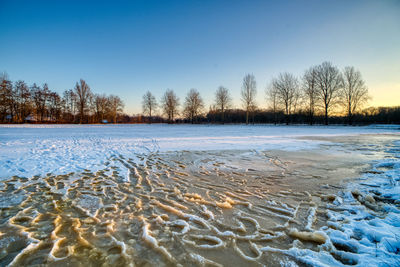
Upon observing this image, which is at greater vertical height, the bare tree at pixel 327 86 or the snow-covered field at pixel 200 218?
the bare tree at pixel 327 86

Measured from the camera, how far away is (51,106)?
51.0 meters

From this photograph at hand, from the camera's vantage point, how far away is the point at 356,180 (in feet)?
15.1

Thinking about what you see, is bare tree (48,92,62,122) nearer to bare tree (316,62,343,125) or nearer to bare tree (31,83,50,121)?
bare tree (31,83,50,121)

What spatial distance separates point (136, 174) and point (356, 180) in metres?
6.22

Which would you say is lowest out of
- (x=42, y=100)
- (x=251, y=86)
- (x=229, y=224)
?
(x=229, y=224)

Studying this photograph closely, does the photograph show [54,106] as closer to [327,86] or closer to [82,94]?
[82,94]

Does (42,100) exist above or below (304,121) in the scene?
above

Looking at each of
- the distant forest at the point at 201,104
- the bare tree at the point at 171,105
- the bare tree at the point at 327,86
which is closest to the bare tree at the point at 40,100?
the distant forest at the point at 201,104

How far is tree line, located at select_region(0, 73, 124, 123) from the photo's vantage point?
41750 millimetres

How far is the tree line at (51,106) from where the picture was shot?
1644 inches

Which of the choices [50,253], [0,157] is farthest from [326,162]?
[0,157]

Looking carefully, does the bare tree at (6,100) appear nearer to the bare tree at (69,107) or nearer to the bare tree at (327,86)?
the bare tree at (69,107)

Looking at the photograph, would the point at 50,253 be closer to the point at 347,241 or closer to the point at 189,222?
the point at 189,222

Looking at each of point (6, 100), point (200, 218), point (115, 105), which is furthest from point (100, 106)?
point (200, 218)
